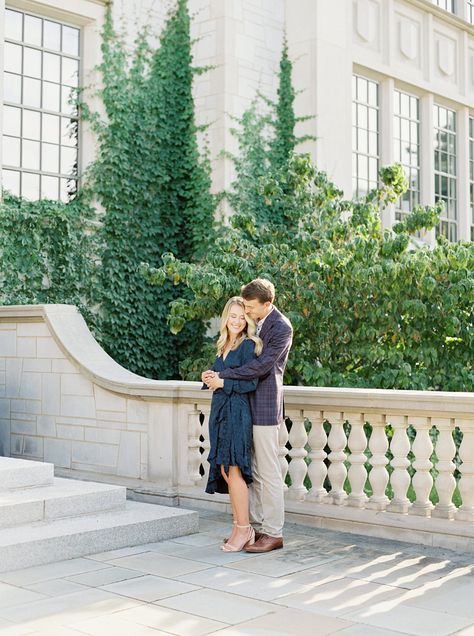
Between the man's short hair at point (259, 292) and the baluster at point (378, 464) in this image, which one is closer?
the man's short hair at point (259, 292)

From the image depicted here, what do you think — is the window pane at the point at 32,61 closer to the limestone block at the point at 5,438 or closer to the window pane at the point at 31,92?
the window pane at the point at 31,92

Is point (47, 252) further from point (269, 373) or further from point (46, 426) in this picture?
point (269, 373)

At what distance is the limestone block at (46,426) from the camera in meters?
9.35

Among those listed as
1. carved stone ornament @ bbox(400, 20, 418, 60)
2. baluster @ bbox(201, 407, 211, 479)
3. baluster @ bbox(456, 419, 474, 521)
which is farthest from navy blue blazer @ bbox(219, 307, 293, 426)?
carved stone ornament @ bbox(400, 20, 418, 60)

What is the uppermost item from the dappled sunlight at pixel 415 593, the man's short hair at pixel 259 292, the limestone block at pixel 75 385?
the man's short hair at pixel 259 292

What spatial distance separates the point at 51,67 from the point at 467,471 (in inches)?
388

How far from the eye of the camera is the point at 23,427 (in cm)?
963

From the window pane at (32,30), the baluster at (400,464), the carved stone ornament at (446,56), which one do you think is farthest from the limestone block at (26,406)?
the carved stone ornament at (446,56)

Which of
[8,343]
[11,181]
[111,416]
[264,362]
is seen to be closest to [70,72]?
[11,181]

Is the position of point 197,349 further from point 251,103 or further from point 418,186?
point 418,186

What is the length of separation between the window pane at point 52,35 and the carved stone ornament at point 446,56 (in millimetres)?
8903

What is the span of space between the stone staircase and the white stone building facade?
6.99m

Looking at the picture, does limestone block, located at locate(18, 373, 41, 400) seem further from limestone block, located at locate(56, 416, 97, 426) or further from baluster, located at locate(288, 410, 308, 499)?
baluster, located at locate(288, 410, 308, 499)

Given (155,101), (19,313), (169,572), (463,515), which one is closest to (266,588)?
(169,572)
